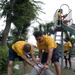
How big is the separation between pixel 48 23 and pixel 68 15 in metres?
42.2

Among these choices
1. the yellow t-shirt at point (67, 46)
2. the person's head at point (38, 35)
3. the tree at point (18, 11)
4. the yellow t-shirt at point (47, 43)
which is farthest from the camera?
the tree at point (18, 11)

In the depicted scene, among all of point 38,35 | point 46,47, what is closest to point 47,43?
point 46,47

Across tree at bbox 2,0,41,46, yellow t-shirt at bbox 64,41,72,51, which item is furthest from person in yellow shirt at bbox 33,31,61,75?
tree at bbox 2,0,41,46

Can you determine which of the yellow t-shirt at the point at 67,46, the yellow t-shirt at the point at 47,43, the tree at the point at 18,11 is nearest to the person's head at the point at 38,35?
the yellow t-shirt at the point at 47,43

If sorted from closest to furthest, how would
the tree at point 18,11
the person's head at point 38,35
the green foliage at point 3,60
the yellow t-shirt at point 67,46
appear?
the person's head at point 38,35 < the green foliage at point 3,60 < the yellow t-shirt at point 67,46 < the tree at point 18,11

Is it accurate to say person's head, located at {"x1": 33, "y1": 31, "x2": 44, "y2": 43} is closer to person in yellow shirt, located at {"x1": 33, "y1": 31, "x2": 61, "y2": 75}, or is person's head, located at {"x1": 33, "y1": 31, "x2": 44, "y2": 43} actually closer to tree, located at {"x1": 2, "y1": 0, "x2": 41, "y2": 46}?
person in yellow shirt, located at {"x1": 33, "y1": 31, "x2": 61, "y2": 75}

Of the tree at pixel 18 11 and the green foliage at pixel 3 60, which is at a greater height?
the tree at pixel 18 11

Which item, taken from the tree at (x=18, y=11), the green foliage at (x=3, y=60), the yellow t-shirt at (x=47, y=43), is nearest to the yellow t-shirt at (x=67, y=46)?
the green foliage at (x=3, y=60)

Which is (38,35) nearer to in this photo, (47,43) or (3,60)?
(47,43)

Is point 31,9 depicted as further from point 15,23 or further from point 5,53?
point 5,53

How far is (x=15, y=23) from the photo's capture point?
2833 cm

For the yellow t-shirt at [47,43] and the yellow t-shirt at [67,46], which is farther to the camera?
the yellow t-shirt at [67,46]

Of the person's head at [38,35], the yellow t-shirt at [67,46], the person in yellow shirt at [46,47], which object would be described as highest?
the person's head at [38,35]

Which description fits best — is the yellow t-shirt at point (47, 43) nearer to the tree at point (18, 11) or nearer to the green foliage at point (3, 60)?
the green foliage at point (3, 60)
